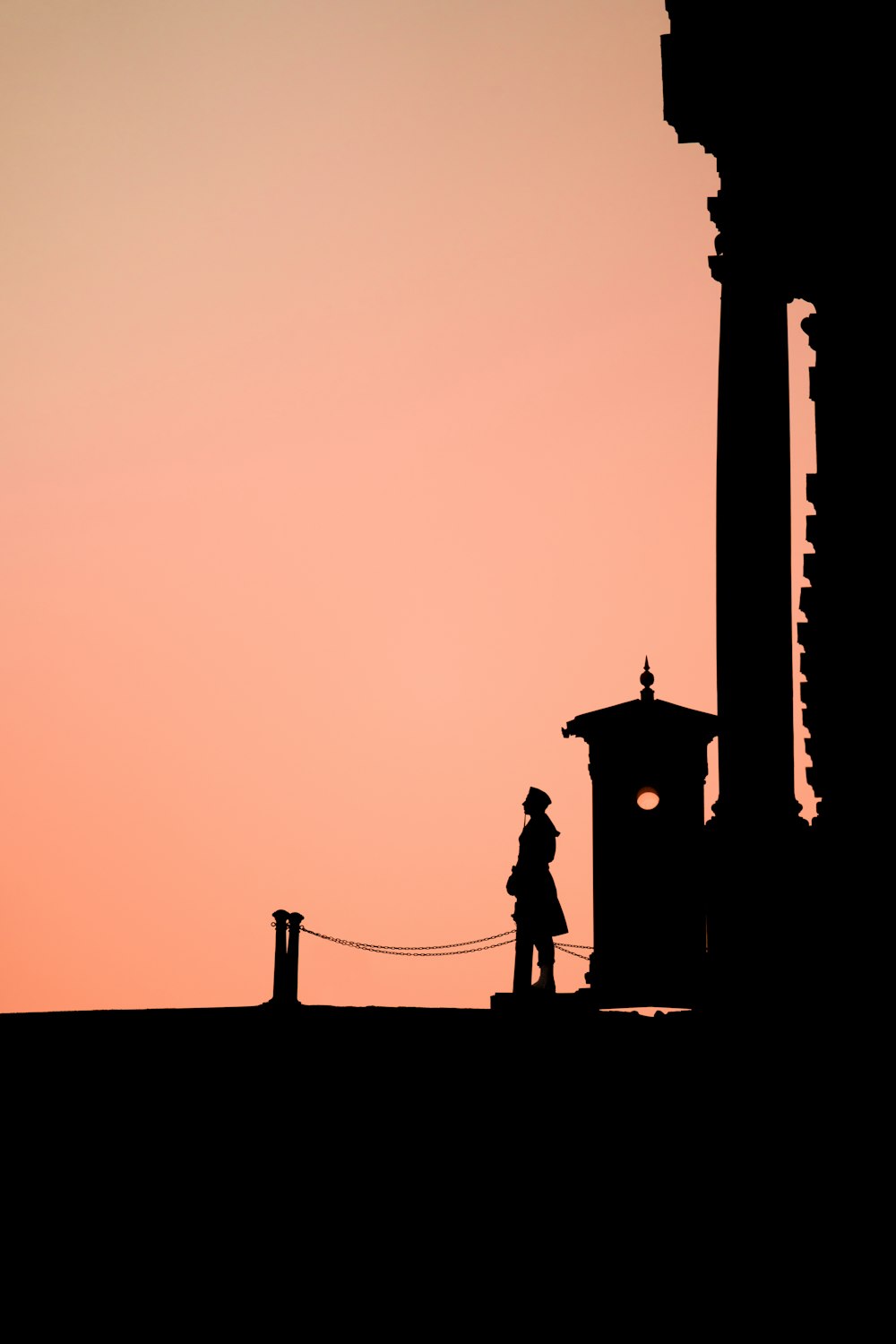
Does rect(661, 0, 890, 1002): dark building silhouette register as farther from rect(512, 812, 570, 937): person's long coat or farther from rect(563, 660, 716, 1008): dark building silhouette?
rect(563, 660, 716, 1008): dark building silhouette

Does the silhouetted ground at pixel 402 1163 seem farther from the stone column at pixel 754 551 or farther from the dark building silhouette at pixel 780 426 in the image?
the stone column at pixel 754 551

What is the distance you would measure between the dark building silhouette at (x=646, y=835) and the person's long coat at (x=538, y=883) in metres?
3.07

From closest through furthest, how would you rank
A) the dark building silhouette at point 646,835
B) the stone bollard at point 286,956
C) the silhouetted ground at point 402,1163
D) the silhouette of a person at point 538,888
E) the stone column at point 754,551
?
the silhouetted ground at point 402,1163 → the stone column at point 754,551 → the silhouette of a person at point 538,888 → the stone bollard at point 286,956 → the dark building silhouette at point 646,835

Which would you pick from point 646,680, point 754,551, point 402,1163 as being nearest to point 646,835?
point 646,680

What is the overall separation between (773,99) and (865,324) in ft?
6.95

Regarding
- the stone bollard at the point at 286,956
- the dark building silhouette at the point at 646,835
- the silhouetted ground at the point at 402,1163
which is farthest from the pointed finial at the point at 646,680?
the silhouetted ground at the point at 402,1163

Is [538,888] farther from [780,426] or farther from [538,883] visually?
[780,426]

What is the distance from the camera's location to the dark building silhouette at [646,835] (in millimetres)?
24219

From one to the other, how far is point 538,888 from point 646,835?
3.84m

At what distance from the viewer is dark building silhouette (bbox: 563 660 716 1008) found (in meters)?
24.2

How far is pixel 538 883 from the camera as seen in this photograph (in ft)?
70.3

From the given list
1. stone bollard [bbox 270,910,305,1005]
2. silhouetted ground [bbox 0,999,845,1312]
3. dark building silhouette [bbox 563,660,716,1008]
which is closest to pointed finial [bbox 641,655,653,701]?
dark building silhouette [bbox 563,660,716,1008]

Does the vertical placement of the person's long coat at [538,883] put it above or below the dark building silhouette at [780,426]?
below

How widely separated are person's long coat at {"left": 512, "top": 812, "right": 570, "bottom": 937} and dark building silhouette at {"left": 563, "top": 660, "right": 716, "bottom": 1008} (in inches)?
121
